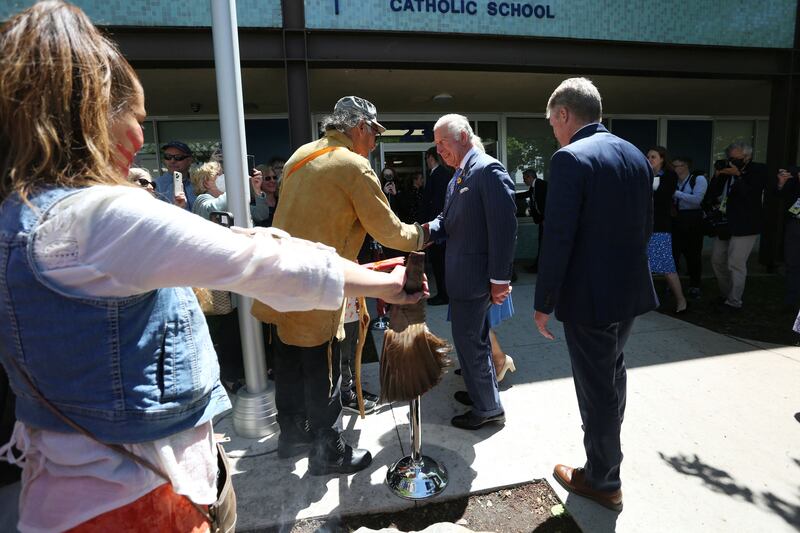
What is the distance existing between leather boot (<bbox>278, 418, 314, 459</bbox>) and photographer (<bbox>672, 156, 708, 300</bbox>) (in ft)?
19.3

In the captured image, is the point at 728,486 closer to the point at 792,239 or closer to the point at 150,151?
the point at 792,239

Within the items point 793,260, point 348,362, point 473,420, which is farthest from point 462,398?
point 793,260

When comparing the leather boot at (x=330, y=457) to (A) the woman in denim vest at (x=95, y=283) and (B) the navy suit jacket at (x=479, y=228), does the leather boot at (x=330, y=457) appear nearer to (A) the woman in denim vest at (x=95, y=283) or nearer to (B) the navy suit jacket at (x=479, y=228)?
(B) the navy suit jacket at (x=479, y=228)

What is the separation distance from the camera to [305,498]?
249 cm

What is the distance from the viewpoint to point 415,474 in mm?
2527

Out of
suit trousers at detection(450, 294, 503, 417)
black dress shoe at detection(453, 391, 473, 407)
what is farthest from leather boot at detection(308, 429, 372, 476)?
black dress shoe at detection(453, 391, 473, 407)

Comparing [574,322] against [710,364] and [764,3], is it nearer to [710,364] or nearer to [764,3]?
[710,364]

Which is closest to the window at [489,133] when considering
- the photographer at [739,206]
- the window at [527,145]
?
the window at [527,145]

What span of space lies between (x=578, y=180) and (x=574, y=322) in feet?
2.26

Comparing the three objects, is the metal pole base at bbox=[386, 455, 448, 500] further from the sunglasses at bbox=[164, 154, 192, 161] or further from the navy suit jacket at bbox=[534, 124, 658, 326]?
the sunglasses at bbox=[164, 154, 192, 161]

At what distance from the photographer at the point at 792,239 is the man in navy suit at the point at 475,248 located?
15.9ft

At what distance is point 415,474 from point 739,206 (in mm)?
5489

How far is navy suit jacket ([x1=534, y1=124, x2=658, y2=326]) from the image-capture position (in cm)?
210

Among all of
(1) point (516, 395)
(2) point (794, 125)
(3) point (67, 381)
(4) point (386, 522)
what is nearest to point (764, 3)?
(2) point (794, 125)
